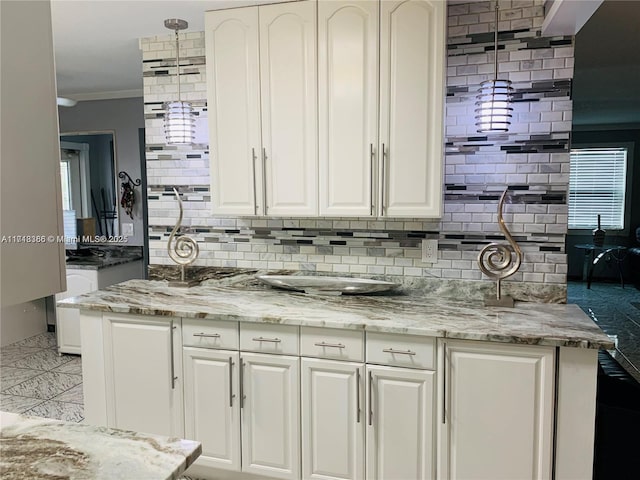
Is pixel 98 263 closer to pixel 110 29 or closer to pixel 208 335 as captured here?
pixel 110 29

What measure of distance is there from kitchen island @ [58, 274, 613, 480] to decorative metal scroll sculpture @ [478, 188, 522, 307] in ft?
0.34

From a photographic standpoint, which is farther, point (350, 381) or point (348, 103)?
point (348, 103)

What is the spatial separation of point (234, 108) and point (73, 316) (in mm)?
2739

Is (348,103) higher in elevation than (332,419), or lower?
higher

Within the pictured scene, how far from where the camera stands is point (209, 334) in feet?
7.54

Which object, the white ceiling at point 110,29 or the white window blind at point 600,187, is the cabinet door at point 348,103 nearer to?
the white ceiling at point 110,29

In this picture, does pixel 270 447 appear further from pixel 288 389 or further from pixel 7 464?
pixel 7 464

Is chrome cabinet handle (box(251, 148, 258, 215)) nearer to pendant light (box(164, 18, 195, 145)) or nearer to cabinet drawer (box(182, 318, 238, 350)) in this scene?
pendant light (box(164, 18, 195, 145))

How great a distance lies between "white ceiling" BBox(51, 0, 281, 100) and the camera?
2.42 meters

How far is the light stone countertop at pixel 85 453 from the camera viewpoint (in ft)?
3.19

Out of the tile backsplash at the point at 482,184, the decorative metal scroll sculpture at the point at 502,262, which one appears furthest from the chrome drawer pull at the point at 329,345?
the decorative metal scroll sculpture at the point at 502,262

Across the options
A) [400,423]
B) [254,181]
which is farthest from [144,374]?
[400,423]

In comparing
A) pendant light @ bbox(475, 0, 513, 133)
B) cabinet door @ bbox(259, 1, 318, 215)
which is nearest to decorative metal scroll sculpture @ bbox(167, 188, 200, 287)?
cabinet door @ bbox(259, 1, 318, 215)

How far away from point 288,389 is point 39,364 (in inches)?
117
